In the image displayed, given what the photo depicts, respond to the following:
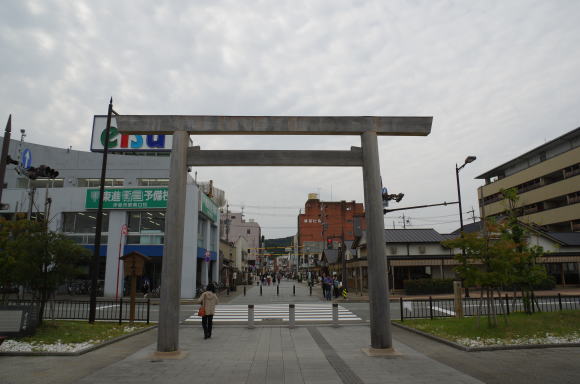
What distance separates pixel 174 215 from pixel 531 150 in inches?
2142

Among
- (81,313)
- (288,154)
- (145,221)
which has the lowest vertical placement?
(81,313)

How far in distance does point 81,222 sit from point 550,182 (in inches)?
2166

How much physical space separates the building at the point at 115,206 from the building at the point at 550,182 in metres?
33.7

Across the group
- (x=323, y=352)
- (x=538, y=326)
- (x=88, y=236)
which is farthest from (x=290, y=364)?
(x=88, y=236)

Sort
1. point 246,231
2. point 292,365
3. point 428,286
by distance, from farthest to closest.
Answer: point 246,231, point 428,286, point 292,365

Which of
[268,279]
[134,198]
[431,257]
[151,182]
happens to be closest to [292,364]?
[134,198]

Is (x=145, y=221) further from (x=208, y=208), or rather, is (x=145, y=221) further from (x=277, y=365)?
(x=277, y=365)

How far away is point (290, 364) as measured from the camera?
895 centimetres

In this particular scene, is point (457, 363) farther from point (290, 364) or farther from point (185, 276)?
point (185, 276)

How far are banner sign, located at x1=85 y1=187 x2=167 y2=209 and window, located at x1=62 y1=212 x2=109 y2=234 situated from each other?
1.78 meters

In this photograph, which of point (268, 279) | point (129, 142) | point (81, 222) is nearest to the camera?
point (81, 222)

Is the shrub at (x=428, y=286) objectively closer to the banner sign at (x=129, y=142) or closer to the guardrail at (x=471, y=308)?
the guardrail at (x=471, y=308)

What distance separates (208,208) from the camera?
3609 cm

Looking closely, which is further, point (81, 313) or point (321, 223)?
point (321, 223)
